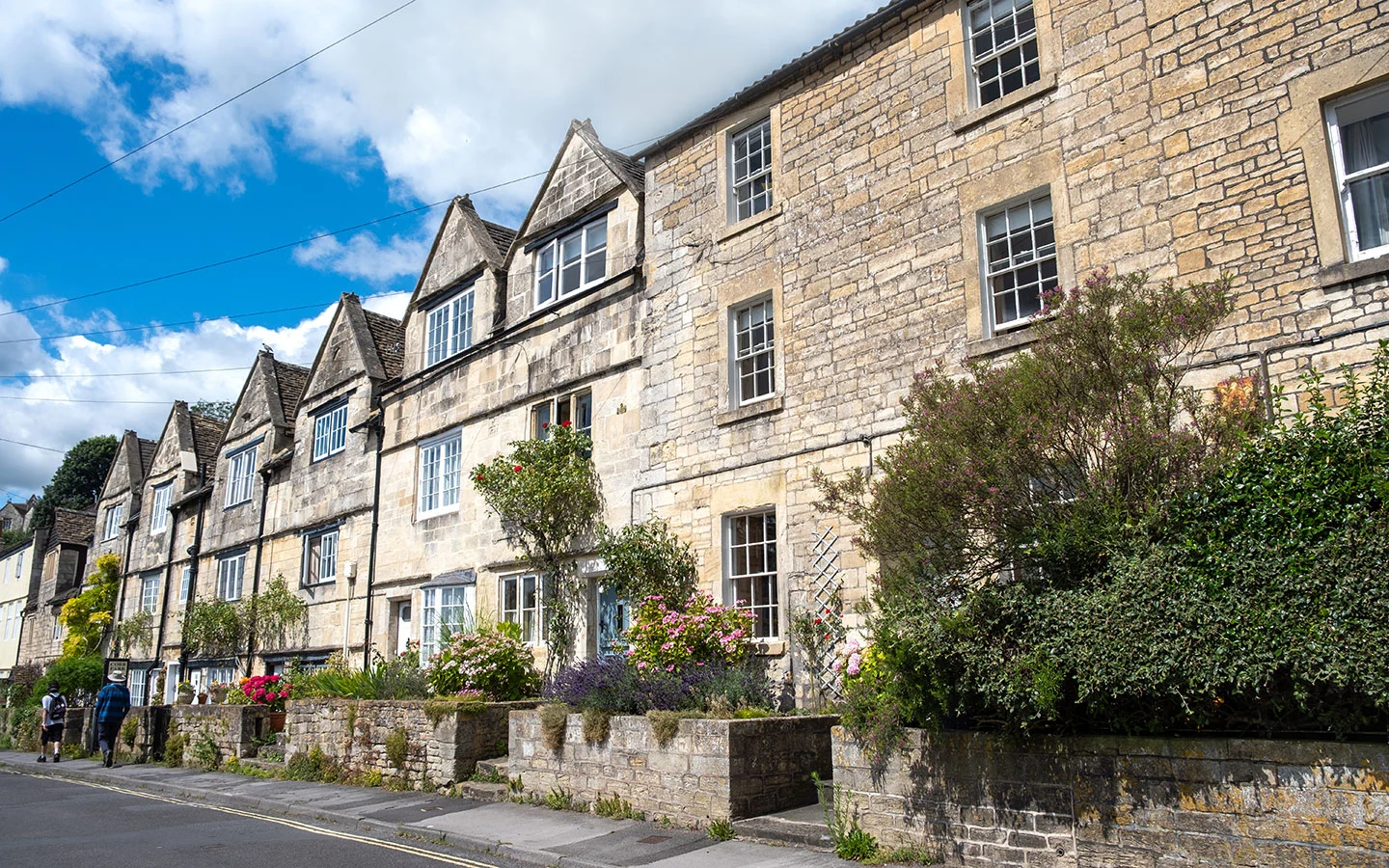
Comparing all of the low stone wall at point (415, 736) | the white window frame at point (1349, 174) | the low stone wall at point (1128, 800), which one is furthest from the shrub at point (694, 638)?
the white window frame at point (1349, 174)

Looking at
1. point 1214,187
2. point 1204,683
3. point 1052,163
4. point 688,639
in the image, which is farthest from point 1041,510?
point 688,639

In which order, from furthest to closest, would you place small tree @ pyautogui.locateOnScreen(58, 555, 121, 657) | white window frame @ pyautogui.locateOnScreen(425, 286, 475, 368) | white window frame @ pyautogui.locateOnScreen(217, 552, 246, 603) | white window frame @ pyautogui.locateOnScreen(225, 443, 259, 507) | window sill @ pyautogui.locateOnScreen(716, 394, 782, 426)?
small tree @ pyautogui.locateOnScreen(58, 555, 121, 657), white window frame @ pyautogui.locateOnScreen(225, 443, 259, 507), white window frame @ pyautogui.locateOnScreen(217, 552, 246, 603), white window frame @ pyautogui.locateOnScreen(425, 286, 475, 368), window sill @ pyautogui.locateOnScreen(716, 394, 782, 426)

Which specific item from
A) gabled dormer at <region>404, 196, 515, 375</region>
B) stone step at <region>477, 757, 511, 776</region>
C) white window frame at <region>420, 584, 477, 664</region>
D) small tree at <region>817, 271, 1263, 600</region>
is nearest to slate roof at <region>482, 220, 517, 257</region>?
gabled dormer at <region>404, 196, 515, 375</region>

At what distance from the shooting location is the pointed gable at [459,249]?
64.8ft

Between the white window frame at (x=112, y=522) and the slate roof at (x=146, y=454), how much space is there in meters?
1.50

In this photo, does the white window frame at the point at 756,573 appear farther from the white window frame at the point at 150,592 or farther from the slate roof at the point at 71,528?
the slate roof at the point at 71,528

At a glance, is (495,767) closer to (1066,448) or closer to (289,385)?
(1066,448)

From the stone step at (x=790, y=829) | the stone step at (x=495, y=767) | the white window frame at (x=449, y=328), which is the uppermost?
the white window frame at (x=449, y=328)

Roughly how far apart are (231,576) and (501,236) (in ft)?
43.3

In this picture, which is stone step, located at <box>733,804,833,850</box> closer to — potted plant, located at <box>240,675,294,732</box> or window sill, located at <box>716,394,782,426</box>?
window sill, located at <box>716,394,782,426</box>

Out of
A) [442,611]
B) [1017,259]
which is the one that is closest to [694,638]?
[1017,259]

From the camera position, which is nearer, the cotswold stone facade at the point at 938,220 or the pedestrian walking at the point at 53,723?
the cotswold stone facade at the point at 938,220

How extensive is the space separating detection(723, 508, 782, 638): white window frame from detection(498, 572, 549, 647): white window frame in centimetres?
405

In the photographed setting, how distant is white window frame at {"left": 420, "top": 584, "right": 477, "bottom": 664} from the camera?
18000 mm
